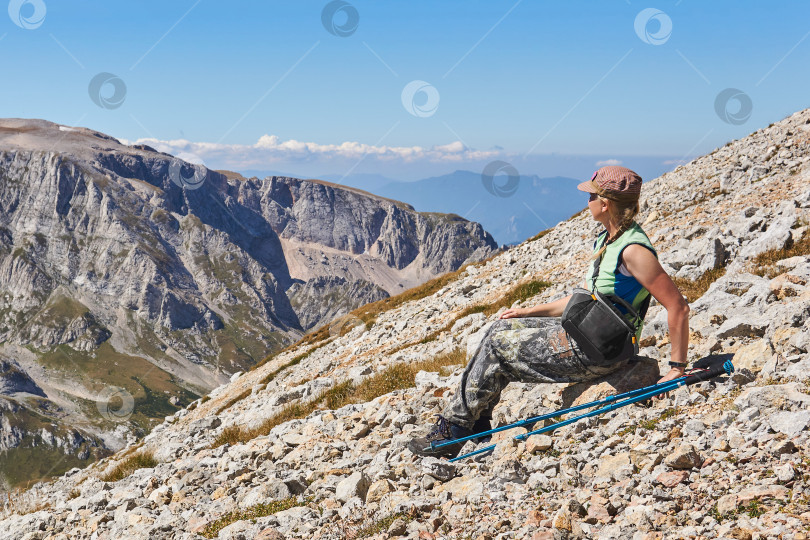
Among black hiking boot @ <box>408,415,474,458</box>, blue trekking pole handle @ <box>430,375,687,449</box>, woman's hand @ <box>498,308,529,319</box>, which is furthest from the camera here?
black hiking boot @ <box>408,415,474,458</box>

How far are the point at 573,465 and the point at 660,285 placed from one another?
7.39 ft

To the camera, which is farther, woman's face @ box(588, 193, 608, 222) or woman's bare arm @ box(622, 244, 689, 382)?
woman's face @ box(588, 193, 608, 222)

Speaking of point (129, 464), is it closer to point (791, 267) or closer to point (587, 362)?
point (587, 362)

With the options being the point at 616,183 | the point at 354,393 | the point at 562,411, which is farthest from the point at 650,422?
the point at 354,393

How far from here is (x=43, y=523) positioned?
10008mm

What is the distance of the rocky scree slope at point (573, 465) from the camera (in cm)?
490

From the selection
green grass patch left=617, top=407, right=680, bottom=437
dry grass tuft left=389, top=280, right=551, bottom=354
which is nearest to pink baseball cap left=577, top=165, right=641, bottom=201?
green grass patch left=617, top=407, right=680, bottom=437

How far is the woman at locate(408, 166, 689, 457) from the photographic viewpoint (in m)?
6.23

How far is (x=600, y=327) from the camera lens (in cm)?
662

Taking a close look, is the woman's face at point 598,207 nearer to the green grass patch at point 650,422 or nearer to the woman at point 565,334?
the woman at point 565,334

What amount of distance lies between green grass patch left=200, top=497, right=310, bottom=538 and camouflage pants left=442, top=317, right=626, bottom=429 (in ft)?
8.77

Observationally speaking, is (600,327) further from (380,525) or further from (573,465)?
(380,525)

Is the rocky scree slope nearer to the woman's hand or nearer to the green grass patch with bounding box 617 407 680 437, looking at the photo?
the green grass patch with bounding box 617 407 680 437

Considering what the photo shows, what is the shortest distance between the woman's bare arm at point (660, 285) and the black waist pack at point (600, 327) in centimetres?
45
